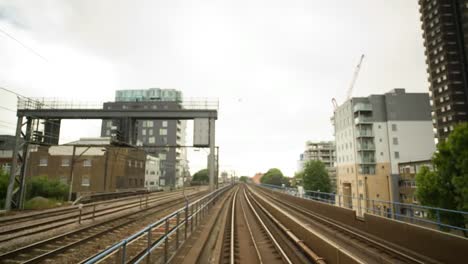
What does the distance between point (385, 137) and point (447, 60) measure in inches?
1135

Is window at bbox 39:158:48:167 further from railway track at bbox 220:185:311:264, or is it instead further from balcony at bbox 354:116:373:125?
balcony at bbox 354:116:373:125

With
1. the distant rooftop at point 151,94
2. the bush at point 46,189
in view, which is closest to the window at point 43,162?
the bush at point 46,189

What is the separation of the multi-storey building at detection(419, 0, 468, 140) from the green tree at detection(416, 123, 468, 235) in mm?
43127

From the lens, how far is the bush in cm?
2959

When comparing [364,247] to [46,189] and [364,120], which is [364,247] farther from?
[364,120]

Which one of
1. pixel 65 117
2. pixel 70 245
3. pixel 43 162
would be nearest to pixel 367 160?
pixel 65 117

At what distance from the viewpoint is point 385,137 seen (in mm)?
54281

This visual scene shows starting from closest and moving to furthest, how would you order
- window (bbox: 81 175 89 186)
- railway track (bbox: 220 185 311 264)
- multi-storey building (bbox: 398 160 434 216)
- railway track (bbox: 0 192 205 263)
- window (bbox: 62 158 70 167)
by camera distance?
1. railway track (bbox: 0 192 205 263)
2. railway track (bbox: 220 185 311 264)
3. window (bbox: 81 175 89 186)
4. window (bbox: 62 158 70 167)
5. multi-storey building (bbox: 398 160 434 216)

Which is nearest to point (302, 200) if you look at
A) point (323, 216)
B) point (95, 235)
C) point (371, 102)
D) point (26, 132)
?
point (323, 216)

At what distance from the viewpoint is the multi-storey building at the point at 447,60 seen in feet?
201

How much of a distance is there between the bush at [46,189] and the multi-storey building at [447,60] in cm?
7471

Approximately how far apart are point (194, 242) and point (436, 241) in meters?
8.80

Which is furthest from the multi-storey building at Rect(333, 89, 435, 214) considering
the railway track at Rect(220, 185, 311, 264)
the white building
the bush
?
the white building

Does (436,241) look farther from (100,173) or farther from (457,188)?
(100,173)
